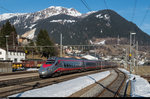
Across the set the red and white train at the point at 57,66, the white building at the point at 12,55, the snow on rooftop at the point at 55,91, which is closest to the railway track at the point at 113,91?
the snow on rooftop at the point at 55,91

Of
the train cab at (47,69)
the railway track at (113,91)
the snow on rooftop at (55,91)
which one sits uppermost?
the train cab at (47,69)

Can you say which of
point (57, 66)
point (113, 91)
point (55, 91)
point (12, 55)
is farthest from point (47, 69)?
point (12, 55)

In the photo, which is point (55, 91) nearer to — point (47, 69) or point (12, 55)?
point (47, 69)

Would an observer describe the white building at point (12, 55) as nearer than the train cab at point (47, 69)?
No

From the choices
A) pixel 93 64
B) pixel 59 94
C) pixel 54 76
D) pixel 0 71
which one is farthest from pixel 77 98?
pixel 93 64

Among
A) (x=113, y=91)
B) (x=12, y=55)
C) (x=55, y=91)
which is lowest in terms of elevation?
(x=113, y=91)

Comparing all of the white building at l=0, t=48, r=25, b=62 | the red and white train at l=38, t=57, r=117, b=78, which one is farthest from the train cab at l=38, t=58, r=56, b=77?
the white building at l=0, t=48, r=25, b=62

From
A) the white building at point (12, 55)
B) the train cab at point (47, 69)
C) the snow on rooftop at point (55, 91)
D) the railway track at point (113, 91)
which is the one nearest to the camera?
the snow on rooftop at point (55, 91)

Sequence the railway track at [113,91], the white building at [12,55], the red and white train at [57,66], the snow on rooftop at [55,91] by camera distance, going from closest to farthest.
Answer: the snow on rooftop at [55,91] → the railway track at [113,91] → the red and white train at [57,66] → the white building at [12,55]

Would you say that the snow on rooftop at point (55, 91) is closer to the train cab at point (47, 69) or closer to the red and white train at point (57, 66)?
the train cab at point (47, 69)

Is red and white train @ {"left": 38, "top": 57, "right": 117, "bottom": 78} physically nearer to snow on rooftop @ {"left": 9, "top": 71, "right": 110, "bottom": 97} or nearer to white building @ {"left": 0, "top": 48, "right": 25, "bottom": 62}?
snow on rooftop @ {"left": 9, "top": 71, "right": 110, "bottom": 97}

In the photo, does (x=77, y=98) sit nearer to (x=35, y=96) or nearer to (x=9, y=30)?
(x=35, y=96)

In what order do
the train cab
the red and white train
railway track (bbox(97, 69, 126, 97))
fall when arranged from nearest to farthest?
railway track (bbox(97, 69, 126, 97)) → the train cab → the red and white train

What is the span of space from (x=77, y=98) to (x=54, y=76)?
17.3 meters
